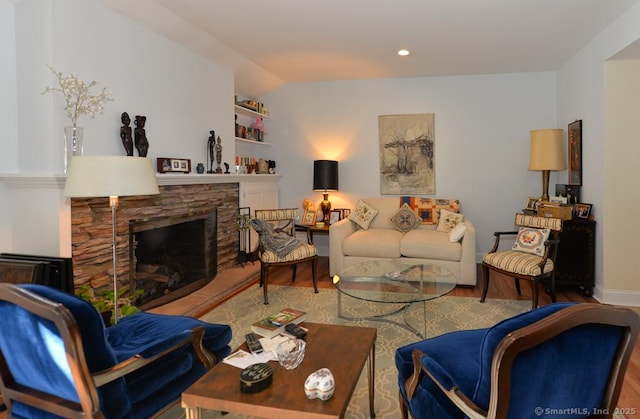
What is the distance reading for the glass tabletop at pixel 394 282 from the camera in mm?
3078

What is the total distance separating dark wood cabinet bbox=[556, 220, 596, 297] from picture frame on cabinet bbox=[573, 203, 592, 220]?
0.10 meters

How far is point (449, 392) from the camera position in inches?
56.9

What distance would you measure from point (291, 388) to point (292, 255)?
2551 millimetres

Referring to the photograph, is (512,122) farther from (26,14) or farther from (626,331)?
(26,14)

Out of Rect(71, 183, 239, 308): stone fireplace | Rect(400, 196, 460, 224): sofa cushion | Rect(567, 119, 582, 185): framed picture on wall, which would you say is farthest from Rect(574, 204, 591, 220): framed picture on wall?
Rect(71, 183, 239, 308): stone fireplace

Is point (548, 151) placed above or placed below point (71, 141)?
above

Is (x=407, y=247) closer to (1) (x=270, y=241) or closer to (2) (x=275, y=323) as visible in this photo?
(1) (x=270, y=241)

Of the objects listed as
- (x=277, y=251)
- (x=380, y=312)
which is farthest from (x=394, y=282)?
(x=277, y=251)

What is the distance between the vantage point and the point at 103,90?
3082 mm

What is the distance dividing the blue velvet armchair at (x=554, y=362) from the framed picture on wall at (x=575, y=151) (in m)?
3.73

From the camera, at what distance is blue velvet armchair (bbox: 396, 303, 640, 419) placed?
3.88 ft

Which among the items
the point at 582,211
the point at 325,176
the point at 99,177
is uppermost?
the point at 325,176

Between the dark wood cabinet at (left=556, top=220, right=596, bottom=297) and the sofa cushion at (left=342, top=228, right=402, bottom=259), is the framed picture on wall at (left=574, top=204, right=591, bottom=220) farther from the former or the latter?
the sofa cushion at (left=342, top=228, right=402, bottom=259)

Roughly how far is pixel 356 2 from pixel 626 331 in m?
2.84
